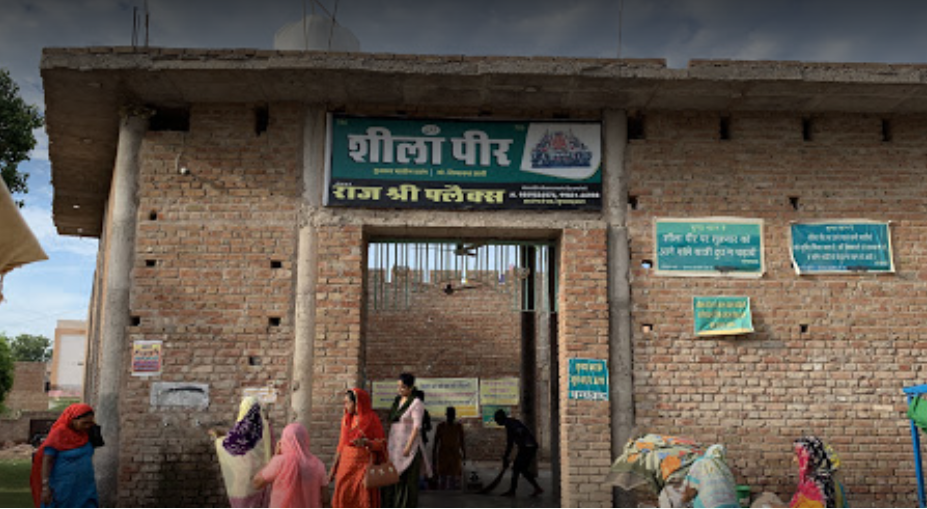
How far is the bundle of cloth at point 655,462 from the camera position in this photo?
6336mm

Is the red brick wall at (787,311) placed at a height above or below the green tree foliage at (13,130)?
below

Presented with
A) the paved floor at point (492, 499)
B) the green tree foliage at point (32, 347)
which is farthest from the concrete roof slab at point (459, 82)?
the green tree foliage at point (32, 347)

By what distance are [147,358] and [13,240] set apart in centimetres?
177

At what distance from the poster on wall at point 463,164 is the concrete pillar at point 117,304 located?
2165 mm

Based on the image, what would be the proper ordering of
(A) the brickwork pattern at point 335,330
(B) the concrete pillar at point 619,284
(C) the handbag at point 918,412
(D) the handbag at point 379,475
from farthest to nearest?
(B) the concrete pillar at point 619,284
(A) the brickwork pattern at point 335,330
(C) the handbag at point 918,412
(D) the handbag at point 379,475

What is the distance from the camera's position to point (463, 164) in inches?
319

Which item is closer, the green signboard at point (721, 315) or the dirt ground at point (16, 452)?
the green signboard at point (721, 315)

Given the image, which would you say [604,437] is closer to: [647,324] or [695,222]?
[647,324]

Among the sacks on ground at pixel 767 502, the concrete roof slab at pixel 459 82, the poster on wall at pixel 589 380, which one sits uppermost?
the concrete roof slab at pixel 459 82

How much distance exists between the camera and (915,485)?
7.61 meters

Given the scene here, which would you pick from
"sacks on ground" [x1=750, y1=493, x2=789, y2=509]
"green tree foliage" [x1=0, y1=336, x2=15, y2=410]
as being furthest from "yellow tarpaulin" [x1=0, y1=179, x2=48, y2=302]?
"green tree foliage" [x1=0, y1=336, x2=15, y2=410]

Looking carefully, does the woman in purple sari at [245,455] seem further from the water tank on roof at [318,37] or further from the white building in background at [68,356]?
the white building in background at [68,356]

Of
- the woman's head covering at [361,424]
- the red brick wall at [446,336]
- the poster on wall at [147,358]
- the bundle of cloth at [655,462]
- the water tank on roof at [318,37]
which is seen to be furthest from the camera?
the red brick wall at [446,336]

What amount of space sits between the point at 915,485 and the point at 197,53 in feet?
28.5
